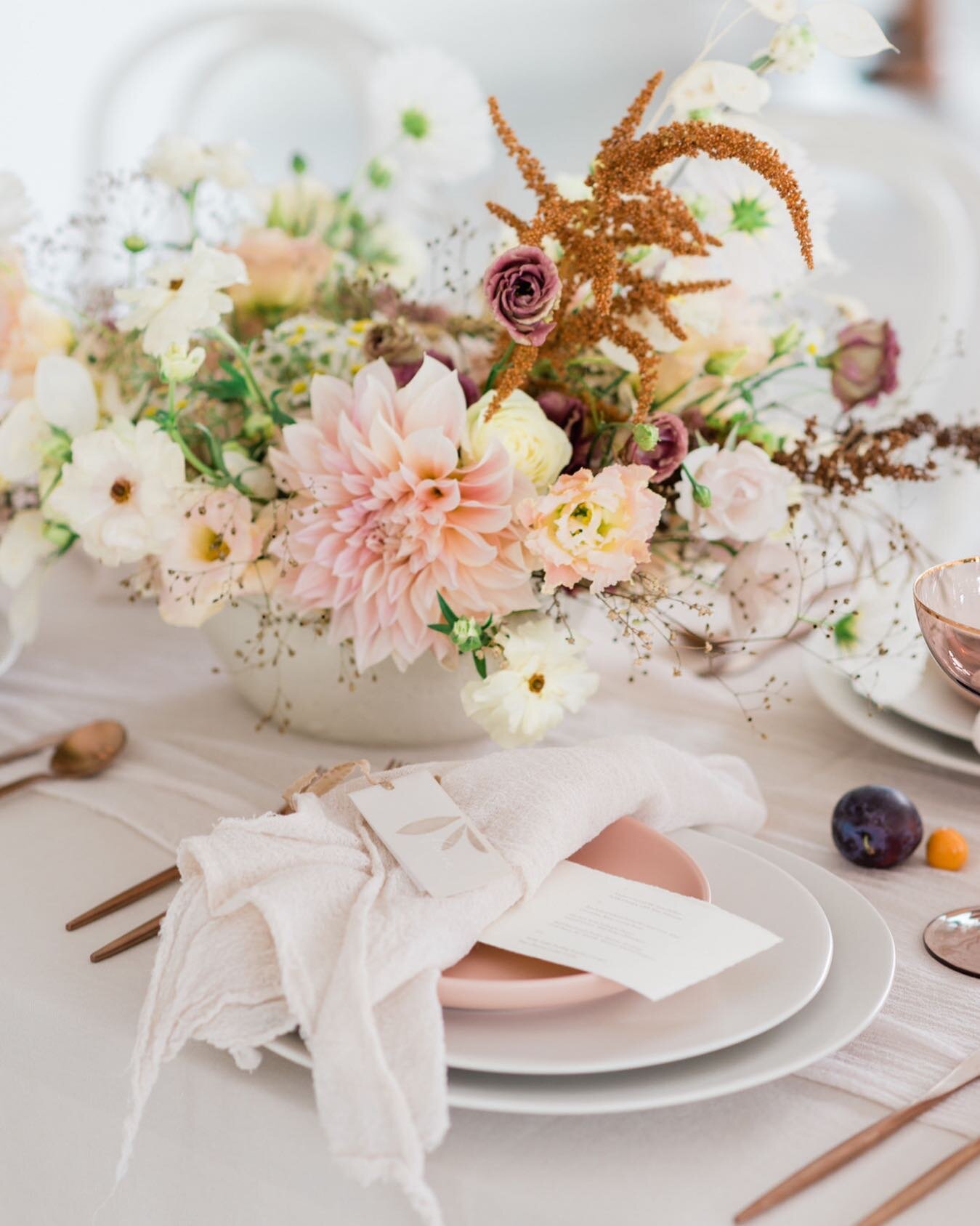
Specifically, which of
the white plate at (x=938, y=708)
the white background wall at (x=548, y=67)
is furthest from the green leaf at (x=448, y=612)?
the white background wall at (x=548, y=67)

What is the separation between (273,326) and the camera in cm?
107

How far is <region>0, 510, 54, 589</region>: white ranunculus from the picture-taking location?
819 millimetres

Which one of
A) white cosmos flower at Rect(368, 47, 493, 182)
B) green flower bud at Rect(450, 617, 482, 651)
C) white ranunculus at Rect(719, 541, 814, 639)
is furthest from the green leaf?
white cosmos flower at Rect(368, 47, 493, 182)

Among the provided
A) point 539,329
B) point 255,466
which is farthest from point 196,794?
point 539,329

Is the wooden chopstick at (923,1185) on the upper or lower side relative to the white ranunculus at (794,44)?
lower

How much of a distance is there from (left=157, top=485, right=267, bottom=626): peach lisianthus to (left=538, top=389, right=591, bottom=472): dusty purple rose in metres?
0.20

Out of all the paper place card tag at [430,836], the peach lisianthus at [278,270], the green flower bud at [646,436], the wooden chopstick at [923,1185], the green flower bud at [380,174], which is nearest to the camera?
the wooden chopstick at [923,1185]

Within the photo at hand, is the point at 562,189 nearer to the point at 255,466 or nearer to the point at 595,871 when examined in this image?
the point at 255,466

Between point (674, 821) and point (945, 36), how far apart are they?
6.11 m

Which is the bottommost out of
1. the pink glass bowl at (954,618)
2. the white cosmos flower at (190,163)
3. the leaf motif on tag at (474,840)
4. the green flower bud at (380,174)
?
the leaf motif on tag at (474,840)

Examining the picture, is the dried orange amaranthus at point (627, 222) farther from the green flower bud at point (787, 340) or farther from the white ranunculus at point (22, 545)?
the white ranunculus at point (22, 545)

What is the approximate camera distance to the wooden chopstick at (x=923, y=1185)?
428 mm

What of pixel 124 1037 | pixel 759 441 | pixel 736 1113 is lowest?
pixel 124 1037

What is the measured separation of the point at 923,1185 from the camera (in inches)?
17.3
